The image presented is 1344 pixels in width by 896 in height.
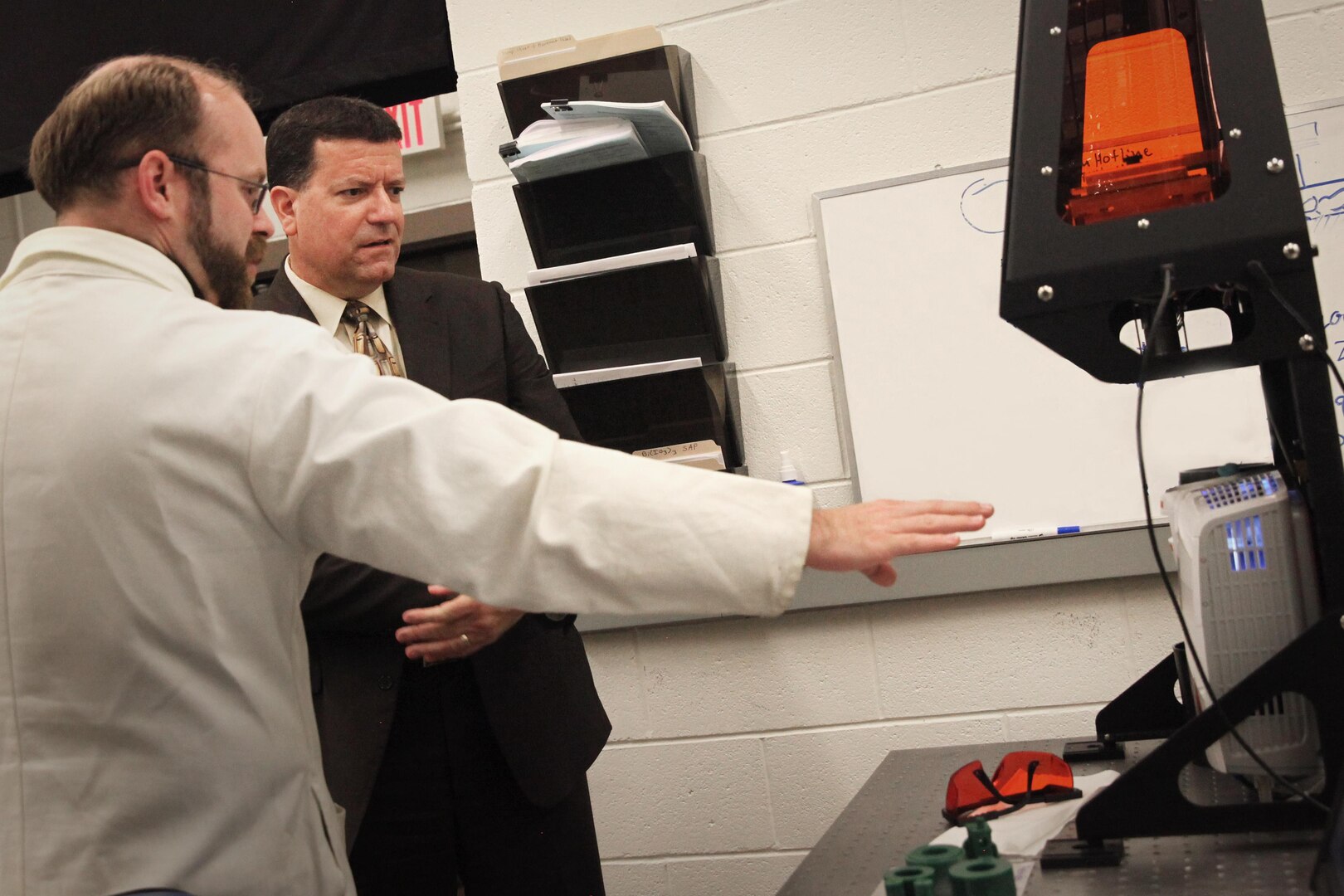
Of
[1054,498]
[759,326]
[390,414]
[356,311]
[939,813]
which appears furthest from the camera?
[759,326]

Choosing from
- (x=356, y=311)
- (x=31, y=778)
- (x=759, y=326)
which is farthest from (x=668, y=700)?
(x=31, y=778)

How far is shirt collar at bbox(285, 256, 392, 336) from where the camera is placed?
172 cm

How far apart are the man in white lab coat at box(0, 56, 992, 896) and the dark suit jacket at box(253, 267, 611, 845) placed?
0.48 m

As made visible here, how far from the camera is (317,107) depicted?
1.80 m

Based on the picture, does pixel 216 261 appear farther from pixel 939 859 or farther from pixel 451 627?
pixel 939 859

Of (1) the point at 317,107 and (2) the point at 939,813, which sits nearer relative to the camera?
(2) the point at 939,813

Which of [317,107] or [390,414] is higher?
[317,107]

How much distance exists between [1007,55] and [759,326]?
67 centimetres

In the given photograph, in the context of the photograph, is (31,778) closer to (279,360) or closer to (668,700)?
(279,360)

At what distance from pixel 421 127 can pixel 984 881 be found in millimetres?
2966

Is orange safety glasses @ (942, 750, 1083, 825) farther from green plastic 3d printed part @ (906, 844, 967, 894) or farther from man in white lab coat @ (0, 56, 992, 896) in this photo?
man in white lab coat @ (0, 56, 992, 896)

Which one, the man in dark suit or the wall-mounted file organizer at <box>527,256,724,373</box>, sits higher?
the wall-mounted file organizer at <box>527,256,724,373</box>

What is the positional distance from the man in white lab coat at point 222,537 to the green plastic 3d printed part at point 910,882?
21cm

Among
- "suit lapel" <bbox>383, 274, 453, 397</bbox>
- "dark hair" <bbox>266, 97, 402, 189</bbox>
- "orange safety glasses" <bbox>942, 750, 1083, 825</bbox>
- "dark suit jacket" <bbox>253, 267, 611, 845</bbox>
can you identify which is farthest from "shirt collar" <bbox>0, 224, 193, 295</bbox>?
"orange safety glasses" <bbox>942, 750, 1083, 825</bbox>
